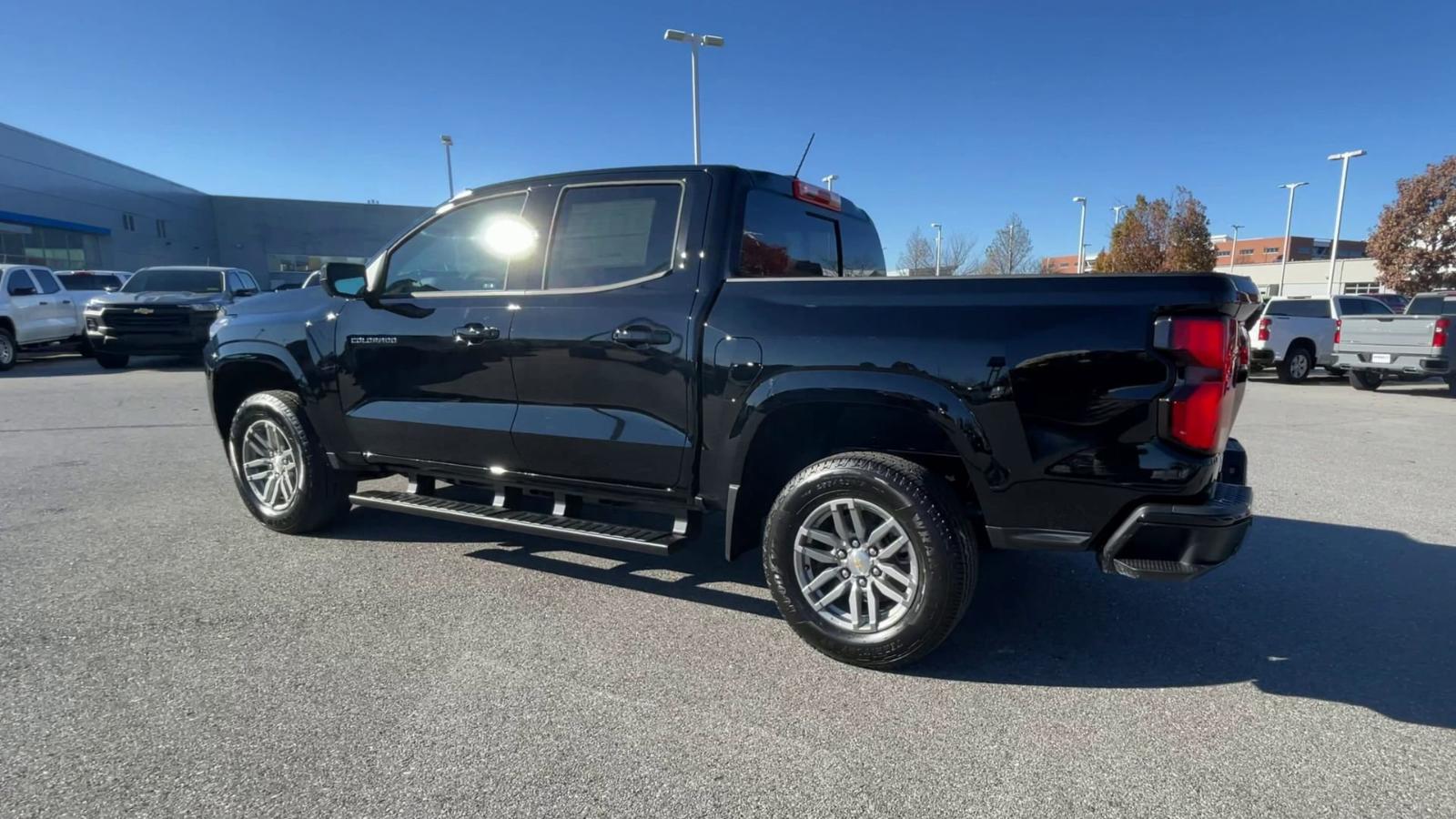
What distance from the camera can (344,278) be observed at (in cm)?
436

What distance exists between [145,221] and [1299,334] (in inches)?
1912

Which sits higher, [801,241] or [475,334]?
[801,241]

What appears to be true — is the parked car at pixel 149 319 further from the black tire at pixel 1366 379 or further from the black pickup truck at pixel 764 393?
the black tire at pixel 1366 379

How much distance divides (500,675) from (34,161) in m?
41.5

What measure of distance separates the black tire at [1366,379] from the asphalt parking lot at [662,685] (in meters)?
11.2

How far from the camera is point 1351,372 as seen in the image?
13.7 metres

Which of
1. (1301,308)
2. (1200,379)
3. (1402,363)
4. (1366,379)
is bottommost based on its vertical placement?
(1366,379)

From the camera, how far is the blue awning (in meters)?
29.2

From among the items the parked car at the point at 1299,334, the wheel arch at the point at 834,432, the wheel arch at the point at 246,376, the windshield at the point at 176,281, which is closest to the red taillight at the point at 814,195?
the wheel arch at the point at 834,432

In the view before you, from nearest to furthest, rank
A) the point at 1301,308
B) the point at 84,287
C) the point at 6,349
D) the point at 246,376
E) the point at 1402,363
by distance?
the point at 246,376
the point at 1402,363
the point at 6,349
the point at 1301,308
the point at 84,287

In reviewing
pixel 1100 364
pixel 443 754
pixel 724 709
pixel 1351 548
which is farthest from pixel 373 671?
pixel 1351 548

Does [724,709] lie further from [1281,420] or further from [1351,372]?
[1351,372]

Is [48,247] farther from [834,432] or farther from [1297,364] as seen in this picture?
[1297,364]

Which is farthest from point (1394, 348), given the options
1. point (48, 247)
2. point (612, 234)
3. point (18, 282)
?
point (48, 247)
